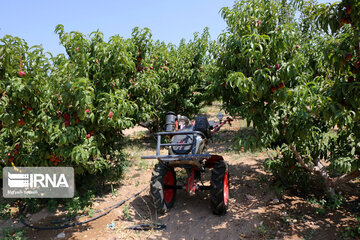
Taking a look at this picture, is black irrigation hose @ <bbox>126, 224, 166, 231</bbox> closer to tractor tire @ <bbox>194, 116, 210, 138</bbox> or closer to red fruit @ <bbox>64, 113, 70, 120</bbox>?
tractor tire @ <bbox>194, 116, 210, 138</bbox>

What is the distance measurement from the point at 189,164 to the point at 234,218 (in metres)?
1.25

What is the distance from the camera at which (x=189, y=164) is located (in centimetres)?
452

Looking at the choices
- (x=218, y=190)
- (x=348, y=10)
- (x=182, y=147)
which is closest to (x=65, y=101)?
(x=182, y=147)

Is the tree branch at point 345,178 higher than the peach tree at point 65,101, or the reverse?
the peach tree at point 65,101

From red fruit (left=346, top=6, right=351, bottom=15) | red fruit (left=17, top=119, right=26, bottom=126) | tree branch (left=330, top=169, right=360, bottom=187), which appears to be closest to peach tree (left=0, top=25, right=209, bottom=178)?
red fruit (left=17, top=119, right=26, bottom=126)

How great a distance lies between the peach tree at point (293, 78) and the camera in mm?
3207

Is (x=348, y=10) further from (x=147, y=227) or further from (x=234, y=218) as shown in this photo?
(x=147, y=227)

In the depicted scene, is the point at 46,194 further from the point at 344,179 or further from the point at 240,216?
the point at 344,179

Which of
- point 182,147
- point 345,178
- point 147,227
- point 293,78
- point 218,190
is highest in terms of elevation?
point 293,78

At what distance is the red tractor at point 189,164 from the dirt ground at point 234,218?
29 centimetres
